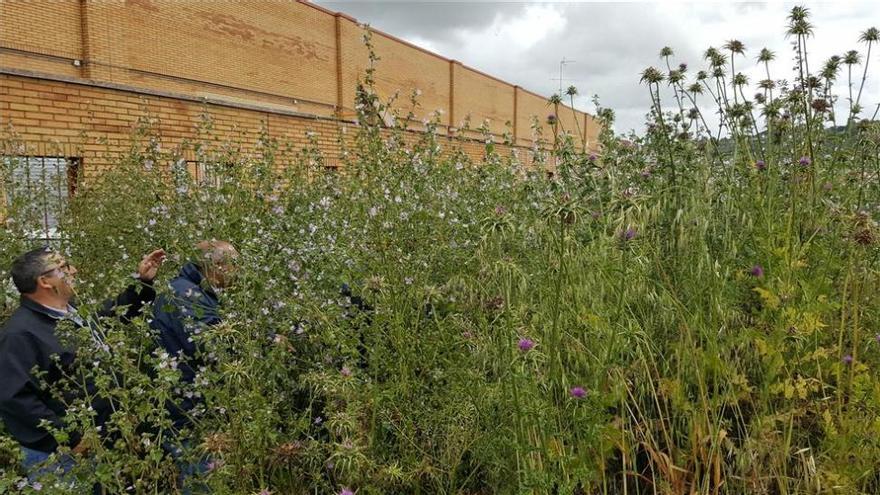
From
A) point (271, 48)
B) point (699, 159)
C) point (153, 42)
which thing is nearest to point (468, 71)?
point (271, 48)

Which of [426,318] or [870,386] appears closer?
[870,386]

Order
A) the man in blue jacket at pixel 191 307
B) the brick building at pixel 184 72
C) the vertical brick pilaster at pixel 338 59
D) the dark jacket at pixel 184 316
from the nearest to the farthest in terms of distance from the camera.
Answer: the man in blue jacket at pixel 191 307
the dark jacket at pixel 184 316
the brick building at pixel 184 72
the vertical brick pilaster at pixel 338 59

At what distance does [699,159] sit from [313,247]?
2.58 metres

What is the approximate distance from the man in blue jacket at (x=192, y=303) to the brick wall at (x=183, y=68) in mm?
3241

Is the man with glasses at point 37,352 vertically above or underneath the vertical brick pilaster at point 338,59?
underneath

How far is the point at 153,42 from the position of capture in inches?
687

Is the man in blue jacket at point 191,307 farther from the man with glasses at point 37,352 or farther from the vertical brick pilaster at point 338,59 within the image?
the vertical brick pilaster at point 338,59

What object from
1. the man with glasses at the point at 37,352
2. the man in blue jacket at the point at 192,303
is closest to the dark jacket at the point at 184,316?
the man in blue jacket at the point at 192,303

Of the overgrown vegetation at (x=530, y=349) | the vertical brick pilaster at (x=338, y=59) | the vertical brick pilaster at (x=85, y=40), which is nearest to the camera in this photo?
A: the overgrown vegetation at (x=530, y=349)

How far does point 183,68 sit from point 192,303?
1801 centimetres

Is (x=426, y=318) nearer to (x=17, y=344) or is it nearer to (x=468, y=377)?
(x=468, y=377)

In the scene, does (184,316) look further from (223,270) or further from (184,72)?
(184,72)

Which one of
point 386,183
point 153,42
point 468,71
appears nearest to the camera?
point 386,183

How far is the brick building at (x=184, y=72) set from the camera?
897cm
